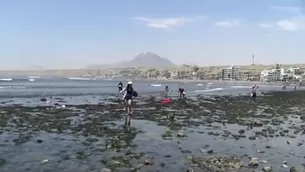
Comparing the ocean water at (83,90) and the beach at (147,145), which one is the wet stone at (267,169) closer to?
the beach at (147,145)

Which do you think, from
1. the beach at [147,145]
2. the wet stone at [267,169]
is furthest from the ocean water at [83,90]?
the wet stone at [267,169]

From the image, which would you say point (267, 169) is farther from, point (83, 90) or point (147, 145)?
point (83, 90)

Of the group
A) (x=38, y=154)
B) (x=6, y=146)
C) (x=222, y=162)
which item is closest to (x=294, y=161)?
(x=222, y=162)

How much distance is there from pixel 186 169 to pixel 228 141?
23.1 ft

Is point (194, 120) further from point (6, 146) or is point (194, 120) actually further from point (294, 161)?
point (6, 146)

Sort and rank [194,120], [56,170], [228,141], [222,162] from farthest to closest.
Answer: [194,120] < [228,141] < [222,162] < [56,170]

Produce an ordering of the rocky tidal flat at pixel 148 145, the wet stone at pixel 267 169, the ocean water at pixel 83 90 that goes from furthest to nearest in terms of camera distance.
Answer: the ocean water at pixel 83 90, the rocky tidal flat at pixel 148 145, the wet stone at pixel 267 169

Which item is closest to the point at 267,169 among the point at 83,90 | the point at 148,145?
the point at 148,145

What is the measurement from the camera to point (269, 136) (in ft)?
75.0

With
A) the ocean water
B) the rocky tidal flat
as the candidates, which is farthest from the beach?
the ocean water

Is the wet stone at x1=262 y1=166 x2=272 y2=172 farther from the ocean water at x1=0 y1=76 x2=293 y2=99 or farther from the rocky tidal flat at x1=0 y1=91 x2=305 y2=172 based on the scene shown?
the ocean water at x1=0 y1=76 x2=293 y2=99

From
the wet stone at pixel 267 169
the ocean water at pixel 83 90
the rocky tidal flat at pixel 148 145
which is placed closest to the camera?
the wet stone at pixel 267 169

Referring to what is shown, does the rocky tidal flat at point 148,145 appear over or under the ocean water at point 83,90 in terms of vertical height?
over

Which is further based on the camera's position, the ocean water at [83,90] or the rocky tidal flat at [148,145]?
the ocean water at [83,90]
